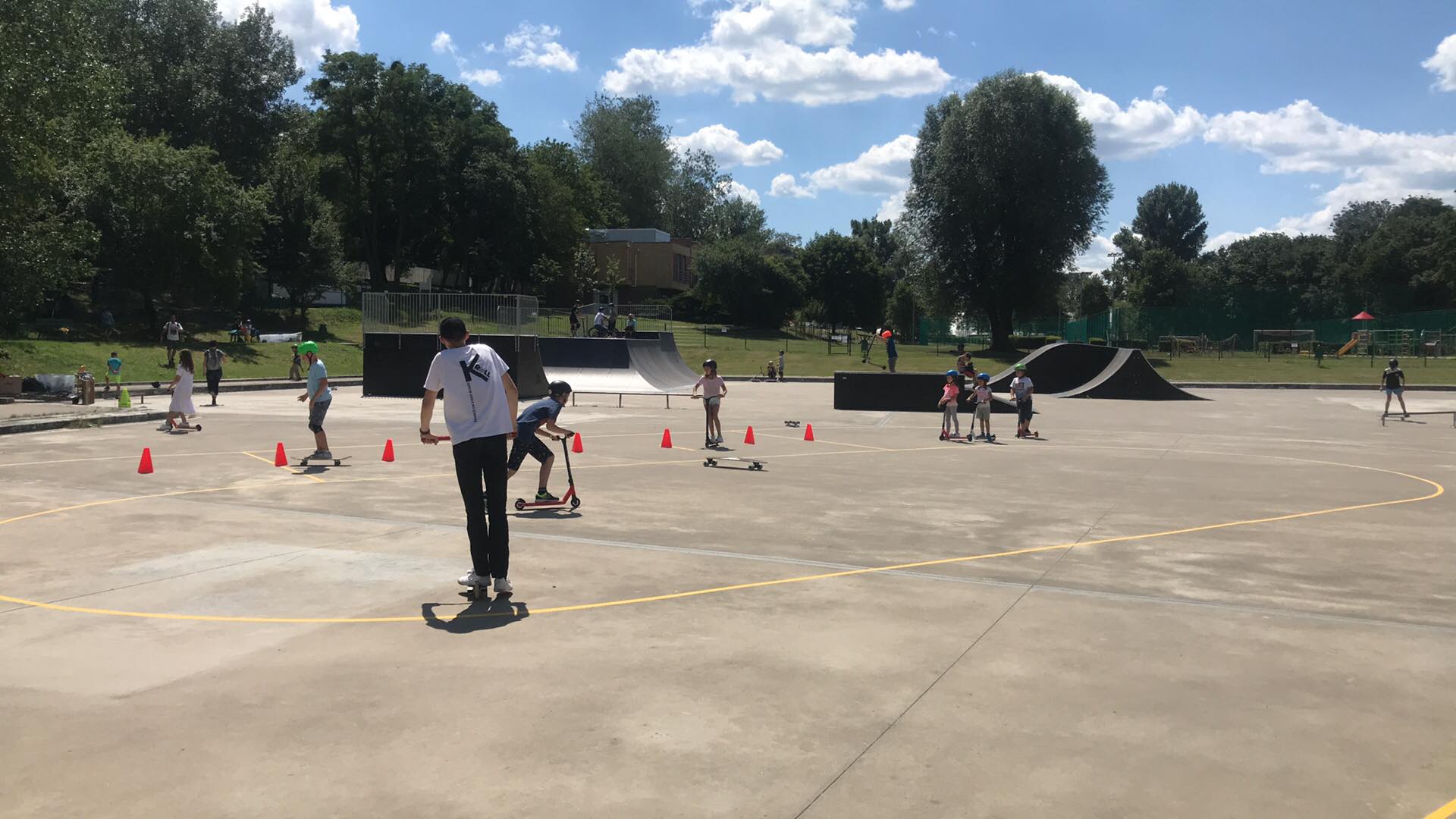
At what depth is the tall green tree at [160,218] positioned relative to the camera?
44438 millimetres

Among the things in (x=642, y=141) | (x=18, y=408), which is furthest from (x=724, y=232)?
(x=18, y=408)

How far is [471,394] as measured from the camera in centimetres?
693

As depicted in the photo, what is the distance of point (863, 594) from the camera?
23.8 feet

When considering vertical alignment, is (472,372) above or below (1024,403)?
above

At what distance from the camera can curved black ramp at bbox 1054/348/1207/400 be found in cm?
3453

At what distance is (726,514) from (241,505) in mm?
5224

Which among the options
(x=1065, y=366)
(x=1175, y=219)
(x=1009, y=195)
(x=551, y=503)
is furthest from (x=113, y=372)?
(x=1175, y=219)

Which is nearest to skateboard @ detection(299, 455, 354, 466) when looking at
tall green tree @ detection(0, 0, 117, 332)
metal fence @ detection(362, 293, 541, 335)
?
tall green tree @ detection(0, 0, 117, 332)

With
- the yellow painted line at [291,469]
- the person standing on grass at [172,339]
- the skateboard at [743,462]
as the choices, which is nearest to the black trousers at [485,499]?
the yellow painted line at [291,469]

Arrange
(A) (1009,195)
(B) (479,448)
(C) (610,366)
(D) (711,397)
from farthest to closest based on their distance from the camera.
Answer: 1. (A) (1009,195)
2. (C) (610,366)
3. (D) (711,397)
4. (B) (479,448)

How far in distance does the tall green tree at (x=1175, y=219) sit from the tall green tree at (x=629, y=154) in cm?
8527

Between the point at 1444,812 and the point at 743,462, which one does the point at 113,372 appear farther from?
the point at 1444,812

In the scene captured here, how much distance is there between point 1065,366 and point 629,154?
74.3 m

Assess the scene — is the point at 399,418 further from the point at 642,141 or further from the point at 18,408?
the point at 642,141
